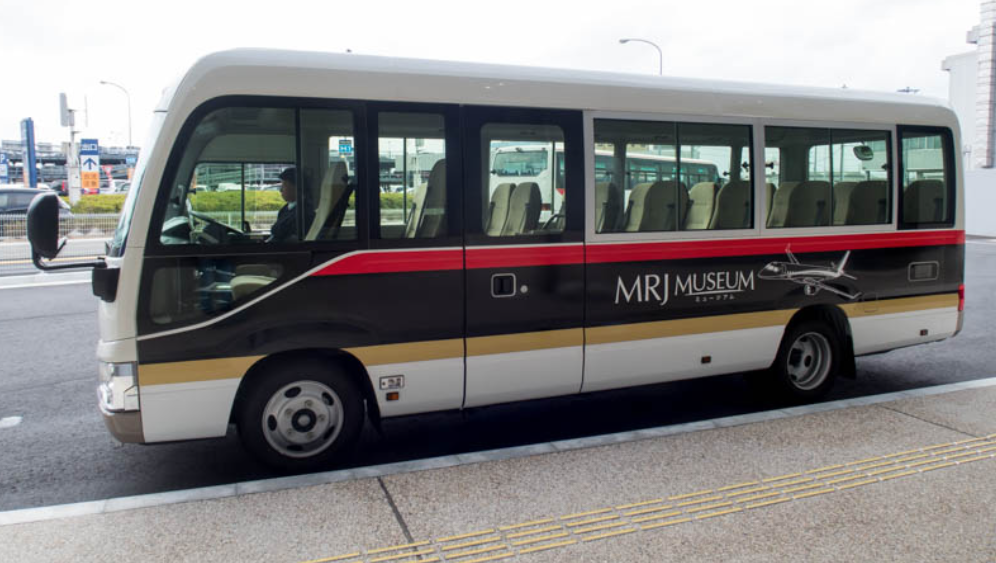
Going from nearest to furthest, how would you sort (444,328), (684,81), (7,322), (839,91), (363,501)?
1. (363,501)
2. (444,328)
3. (684,81)
4. (839,91)
5. (7,322)

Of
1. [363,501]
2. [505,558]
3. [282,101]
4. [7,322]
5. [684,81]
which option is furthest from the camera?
[7,322]

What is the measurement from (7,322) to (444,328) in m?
8.89

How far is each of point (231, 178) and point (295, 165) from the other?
42 centimetres

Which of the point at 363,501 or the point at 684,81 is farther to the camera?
the point at 684,81

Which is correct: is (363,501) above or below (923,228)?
below

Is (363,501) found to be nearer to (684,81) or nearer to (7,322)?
(684,81)

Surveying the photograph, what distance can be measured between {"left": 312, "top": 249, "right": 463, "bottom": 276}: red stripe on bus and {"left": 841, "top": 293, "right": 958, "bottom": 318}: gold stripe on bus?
12.0ft

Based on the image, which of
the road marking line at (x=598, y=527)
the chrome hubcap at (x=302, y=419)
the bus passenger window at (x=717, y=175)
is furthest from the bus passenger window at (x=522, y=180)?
the road marking line at (x=598, y=527)

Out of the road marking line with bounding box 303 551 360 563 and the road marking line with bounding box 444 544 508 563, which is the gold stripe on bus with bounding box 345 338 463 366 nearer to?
the road marking line with bounding box 303 551 360 563

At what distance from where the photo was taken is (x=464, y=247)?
17.1 feet

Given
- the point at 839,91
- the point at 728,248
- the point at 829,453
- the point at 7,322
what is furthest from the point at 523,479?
the point at 7,322

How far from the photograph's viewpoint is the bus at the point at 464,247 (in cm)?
461

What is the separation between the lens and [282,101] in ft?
15.5

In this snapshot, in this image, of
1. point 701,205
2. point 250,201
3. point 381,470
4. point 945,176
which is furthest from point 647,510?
point 945,176
